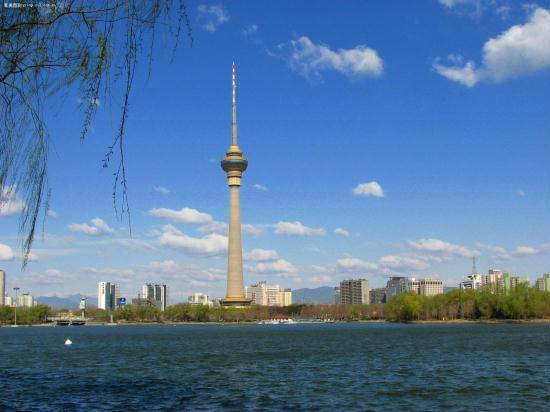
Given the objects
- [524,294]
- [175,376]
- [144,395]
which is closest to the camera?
[144,395]

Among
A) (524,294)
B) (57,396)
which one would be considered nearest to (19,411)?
(57,396)

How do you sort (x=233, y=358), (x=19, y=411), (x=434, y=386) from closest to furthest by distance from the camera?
1. (x=19, y=411)
2. (x=434, y=386)
3. (x=233, y=358)

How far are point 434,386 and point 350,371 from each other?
11.4 m

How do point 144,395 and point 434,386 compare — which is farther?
point 434,386

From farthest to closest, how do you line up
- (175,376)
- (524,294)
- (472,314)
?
(472,314) < (524,294) < (175,376)

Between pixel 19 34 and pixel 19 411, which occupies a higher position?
pixel 19 34

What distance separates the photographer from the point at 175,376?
46.2 meters

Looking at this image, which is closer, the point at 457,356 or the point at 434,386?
the point at 434,386

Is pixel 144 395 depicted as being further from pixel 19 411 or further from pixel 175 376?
pixel 175 376

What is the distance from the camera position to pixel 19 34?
9383 mm

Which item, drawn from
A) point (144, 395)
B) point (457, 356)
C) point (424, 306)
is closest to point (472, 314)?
point (424, 306)

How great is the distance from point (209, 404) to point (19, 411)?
8.86m

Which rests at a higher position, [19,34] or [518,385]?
[19,34]

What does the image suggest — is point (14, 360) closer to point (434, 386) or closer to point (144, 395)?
point (144, 395)
